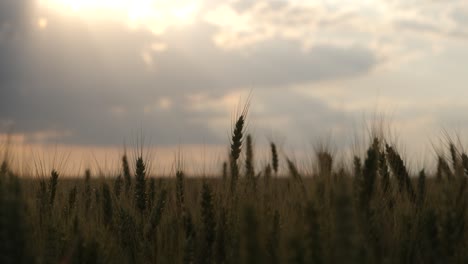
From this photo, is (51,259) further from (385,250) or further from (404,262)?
(404,262)

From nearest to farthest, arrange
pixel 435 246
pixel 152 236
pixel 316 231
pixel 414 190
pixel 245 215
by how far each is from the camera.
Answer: pixel 245 215 < pixel 316 231 < pixel 435 246 < pixel 152 236 < pixel 414 190

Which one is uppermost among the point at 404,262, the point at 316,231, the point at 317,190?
the point at 317,190

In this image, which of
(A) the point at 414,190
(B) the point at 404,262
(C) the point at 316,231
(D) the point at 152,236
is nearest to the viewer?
(C) the point at 316,231

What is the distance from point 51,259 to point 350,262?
2.13 m

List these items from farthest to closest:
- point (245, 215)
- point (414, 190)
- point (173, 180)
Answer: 1. point (173, 180)
2. point (414, 190)
3. point (245, 215)

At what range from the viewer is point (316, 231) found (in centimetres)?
314

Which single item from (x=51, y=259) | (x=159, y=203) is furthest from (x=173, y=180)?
(x=51, y=259)

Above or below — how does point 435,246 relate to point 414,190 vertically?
below

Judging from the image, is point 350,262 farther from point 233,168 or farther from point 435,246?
point 233,168

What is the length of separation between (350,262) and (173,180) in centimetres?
350

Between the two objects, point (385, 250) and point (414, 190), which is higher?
point (414, 190)

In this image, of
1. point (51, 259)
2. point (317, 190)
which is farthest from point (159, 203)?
point (317, 190)

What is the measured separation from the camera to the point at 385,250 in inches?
145

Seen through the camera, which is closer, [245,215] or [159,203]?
[245,215]
